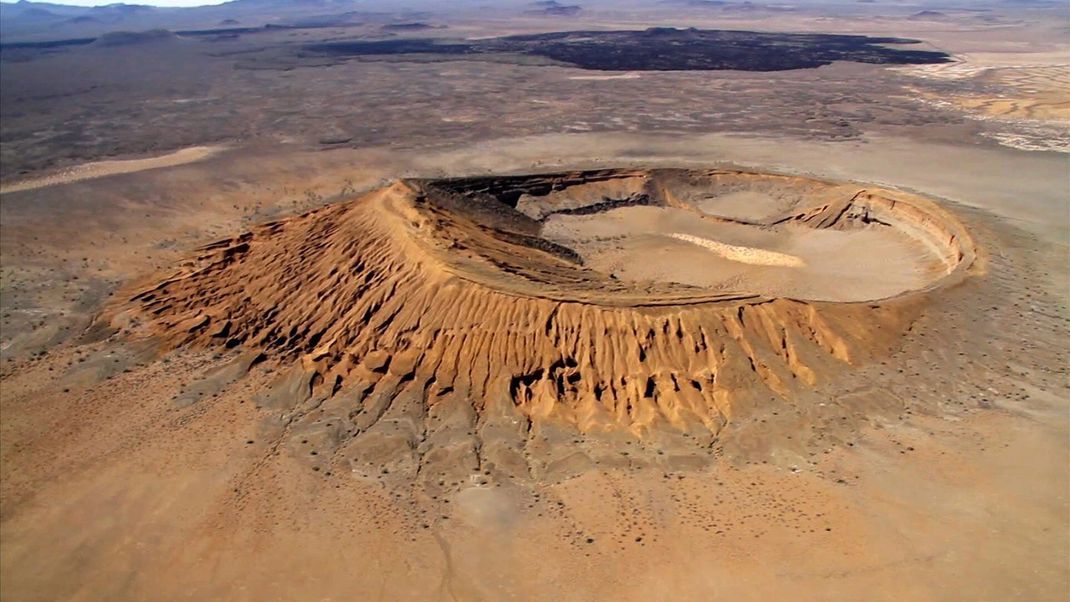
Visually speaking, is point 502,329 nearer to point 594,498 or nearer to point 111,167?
point 594,498

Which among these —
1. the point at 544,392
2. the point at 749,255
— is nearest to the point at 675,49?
the point at 749,255

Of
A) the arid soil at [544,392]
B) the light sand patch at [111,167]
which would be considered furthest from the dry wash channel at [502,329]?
the light sand patch at [111,167]

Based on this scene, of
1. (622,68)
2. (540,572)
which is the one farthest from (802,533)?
(622,68)

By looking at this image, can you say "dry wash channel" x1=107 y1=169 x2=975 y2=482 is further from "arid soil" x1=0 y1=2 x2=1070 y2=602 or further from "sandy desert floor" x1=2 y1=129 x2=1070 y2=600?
"sandy desert floor" x1=2 y1=129 x2=1070 y2=600

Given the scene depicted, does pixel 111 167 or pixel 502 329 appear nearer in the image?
pixel 502 329

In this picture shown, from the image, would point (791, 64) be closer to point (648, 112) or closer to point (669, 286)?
point (648, 112)
